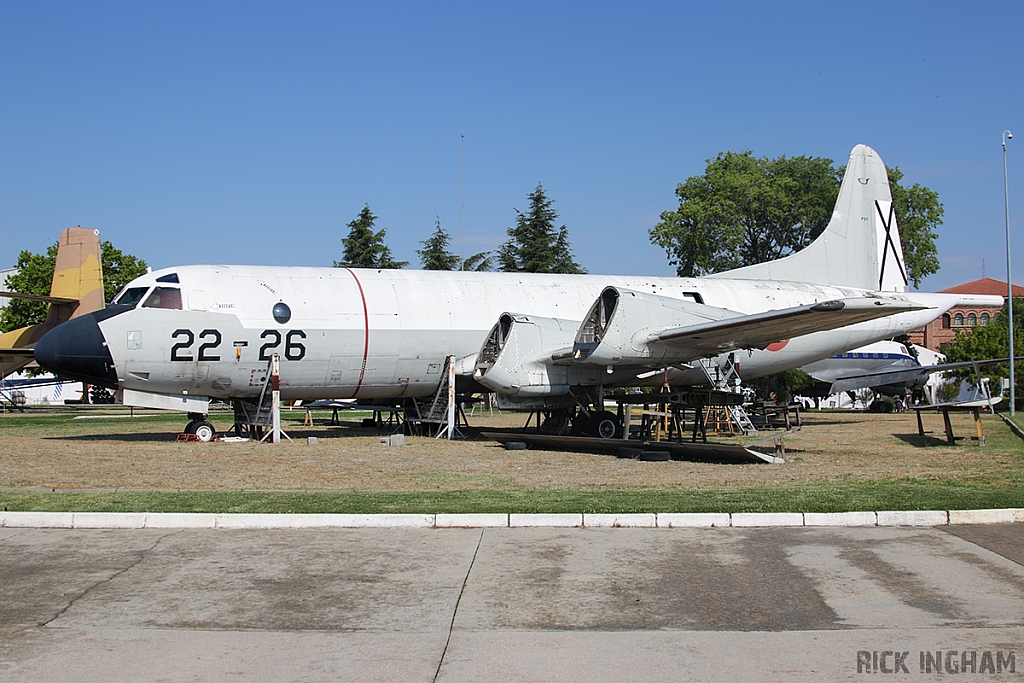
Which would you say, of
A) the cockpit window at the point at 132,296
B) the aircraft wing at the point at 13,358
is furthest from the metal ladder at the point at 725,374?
the aircraft wing at the point at 13,358

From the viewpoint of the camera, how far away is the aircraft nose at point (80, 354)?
58.3 ft

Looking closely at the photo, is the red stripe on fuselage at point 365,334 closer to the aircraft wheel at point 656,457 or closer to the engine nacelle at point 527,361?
the engine nacelle at point 527,361

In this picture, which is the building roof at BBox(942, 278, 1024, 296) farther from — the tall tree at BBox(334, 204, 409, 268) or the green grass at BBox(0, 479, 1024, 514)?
the green grass at BBox(0, 479, 1024, 514)

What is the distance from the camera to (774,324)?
57.0ft

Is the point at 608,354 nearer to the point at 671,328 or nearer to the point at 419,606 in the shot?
the point at 671,328

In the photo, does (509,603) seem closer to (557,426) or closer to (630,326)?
(630,326)

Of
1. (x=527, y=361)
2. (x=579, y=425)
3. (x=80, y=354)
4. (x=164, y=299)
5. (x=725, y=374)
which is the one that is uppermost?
(x=164, y=299)

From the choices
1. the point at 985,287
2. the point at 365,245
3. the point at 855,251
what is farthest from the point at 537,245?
the point at 985,287

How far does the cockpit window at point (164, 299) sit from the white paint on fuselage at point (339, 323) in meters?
0.12

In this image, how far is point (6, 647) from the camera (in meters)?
5.27

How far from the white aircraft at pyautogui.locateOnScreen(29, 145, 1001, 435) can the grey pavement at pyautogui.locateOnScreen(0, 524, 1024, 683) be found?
9.18 meters

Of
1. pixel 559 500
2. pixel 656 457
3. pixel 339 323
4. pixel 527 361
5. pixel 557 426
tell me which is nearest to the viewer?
pixel 559 500

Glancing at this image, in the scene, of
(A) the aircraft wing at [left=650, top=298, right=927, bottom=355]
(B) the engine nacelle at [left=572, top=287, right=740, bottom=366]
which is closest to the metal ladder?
(A) the aircraft wing at [left=650, top=298, right=927, bottom=355]

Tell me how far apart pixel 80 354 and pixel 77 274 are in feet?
71.1
